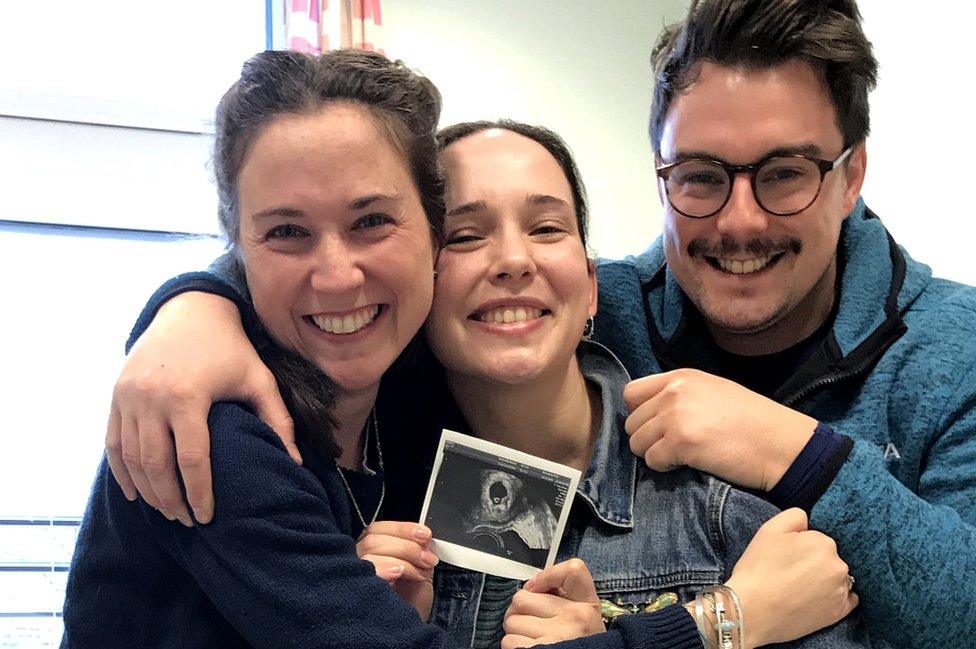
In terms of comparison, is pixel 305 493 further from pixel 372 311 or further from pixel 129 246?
pixel 129 246

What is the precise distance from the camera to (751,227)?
149 centimetres

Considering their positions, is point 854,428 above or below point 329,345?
below

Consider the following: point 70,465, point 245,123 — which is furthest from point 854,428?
point 70,465

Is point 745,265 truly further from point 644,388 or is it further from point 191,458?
point 191,458

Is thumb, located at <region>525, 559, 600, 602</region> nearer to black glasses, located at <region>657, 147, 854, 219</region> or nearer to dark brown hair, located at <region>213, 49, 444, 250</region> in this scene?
dark brown hair, located at <region>213, 49, 444, 250</region>

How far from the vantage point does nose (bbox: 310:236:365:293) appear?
112 cm

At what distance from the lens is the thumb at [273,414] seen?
1068 millimetres

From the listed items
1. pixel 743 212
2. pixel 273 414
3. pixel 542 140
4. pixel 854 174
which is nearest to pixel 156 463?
pixel 273 414

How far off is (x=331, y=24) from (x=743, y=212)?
4.98ft

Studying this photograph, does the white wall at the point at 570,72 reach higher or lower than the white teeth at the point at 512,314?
higher

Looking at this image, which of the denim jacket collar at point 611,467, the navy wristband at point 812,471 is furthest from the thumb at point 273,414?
the navy wristband at point 812,471

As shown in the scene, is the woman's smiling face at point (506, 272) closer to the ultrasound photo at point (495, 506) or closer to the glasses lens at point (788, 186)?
the ultrasound photo at point (495, 506)

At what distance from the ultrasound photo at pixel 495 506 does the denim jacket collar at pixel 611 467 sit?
0.23 ft

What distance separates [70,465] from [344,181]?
1847 mm
